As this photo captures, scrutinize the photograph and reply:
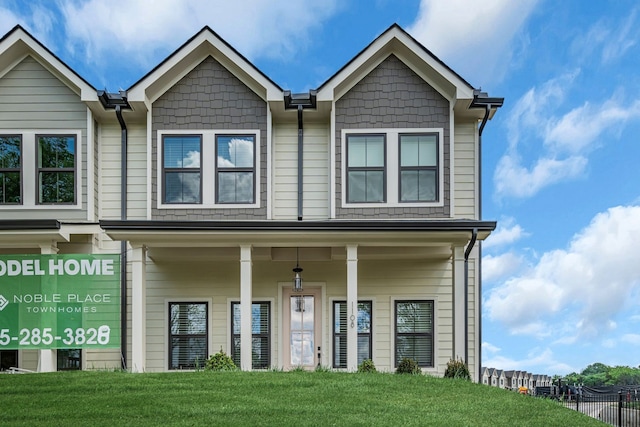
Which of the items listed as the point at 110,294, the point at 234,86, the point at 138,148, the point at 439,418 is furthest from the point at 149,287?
the point at 439,418

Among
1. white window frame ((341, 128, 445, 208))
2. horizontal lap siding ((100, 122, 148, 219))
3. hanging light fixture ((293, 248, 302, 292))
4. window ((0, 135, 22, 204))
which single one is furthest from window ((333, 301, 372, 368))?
window ((0, 135, 22, 204))

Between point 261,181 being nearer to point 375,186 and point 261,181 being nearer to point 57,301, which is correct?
point 375,186

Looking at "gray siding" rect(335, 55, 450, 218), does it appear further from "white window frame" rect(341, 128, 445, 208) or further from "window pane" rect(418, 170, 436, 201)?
"window pane" rect(418, 170, 436, 201)

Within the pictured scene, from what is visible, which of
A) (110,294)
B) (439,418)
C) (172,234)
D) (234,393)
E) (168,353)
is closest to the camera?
(439,418)

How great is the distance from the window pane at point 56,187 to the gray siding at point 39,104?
0.97 ft

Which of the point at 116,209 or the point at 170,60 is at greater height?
the point at 170,60

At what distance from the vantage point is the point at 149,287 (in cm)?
1630

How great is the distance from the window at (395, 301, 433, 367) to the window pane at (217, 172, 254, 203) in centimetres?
442

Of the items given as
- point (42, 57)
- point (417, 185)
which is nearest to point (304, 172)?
point (417, 185)

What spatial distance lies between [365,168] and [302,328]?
410 cm

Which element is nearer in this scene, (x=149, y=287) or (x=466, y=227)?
(x=466, y=227)

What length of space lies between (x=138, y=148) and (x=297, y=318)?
5582mm

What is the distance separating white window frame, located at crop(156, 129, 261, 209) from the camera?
1577 cm

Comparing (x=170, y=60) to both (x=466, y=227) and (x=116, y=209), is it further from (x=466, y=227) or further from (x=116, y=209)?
(x=466, y=227)
